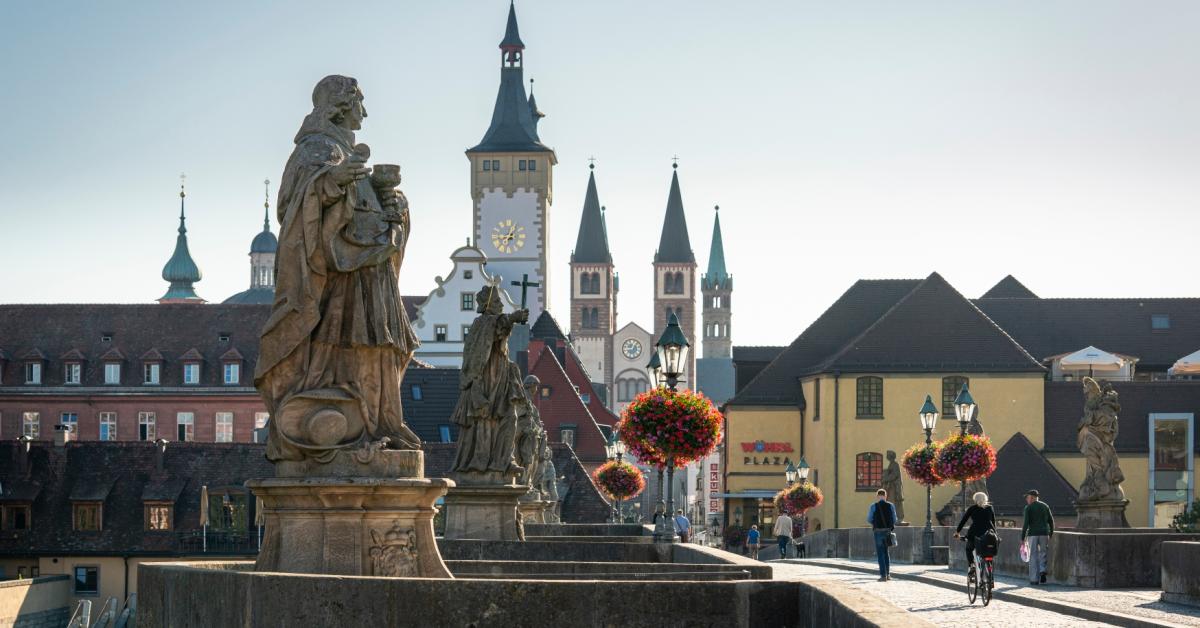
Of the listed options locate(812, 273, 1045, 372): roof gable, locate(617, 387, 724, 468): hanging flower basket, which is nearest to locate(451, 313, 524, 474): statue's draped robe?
locate(617, 387, 724, 468): hanging flower basket

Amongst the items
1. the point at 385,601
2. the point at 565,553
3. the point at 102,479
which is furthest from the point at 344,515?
the point at 102,479

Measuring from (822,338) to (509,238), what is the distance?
55.9 m

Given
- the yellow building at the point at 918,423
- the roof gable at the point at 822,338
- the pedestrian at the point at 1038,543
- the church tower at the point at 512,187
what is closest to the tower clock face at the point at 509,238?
the church tower at the point at 512,187

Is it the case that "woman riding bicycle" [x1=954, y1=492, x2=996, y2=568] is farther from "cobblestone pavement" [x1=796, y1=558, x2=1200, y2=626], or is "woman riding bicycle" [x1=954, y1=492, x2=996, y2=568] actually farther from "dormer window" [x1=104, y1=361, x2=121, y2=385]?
"dormer window" [x1=104, y1=361, x2=121, y2=385]

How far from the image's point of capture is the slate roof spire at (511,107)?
137m

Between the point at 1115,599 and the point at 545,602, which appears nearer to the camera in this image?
the point at 545,602

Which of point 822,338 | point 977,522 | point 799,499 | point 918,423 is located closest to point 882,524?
point 977,522

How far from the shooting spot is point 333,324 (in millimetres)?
10961

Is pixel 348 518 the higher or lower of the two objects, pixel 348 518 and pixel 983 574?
the higher

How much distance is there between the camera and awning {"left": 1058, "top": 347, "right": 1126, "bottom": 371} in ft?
243

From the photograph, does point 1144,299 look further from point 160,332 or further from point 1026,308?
point 160,332

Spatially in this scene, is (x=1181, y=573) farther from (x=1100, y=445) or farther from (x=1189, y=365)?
(x=1189, y=365)

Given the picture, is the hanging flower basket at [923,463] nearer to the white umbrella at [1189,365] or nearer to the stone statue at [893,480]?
the stone statue at [893,480]

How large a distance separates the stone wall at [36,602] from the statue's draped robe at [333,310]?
186 feet
